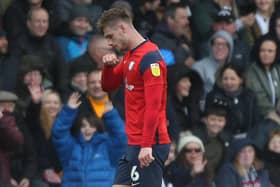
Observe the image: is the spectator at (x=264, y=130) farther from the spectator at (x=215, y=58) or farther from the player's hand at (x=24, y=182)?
the player's hand at (x=24, y=182)

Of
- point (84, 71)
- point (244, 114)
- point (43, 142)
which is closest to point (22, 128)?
point (43, 142)

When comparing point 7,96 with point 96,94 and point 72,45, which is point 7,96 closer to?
point 96,94

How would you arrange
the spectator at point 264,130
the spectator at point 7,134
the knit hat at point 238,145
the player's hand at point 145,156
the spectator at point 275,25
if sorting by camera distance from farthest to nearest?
the spectator at point 275,25, the spectator at point 264,130, the knit hat at point 238,145, the spectator at point 7,134, the player's hand at point 145,156

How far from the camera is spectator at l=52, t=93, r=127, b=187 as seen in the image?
38.5ft

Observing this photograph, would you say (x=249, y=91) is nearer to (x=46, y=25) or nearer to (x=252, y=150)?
(x=252, y=150)

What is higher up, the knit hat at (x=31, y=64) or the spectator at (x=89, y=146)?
the knit hat at (x=31, y=64)

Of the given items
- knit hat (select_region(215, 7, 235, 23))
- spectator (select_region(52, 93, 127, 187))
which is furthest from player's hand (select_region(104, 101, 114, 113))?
knit hat (select_region(215, 7, 235, 23))

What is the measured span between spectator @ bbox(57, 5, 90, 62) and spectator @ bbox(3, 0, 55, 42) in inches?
18.2

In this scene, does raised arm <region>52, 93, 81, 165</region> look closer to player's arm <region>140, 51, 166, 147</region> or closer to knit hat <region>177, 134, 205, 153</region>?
knit hat <region>177, 134, 205, 153</region>

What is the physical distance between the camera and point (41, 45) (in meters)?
13.1

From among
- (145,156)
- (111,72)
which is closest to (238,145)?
(111,72)

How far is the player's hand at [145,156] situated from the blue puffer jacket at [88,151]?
2.81 m

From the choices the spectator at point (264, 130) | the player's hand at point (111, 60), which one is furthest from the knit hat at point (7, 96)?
the spectator at point (264, 130)

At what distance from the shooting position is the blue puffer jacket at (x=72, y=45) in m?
13.5
